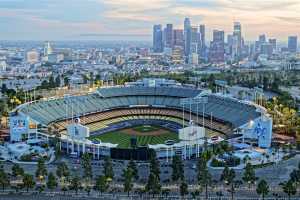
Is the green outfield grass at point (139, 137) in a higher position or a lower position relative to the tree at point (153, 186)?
lower

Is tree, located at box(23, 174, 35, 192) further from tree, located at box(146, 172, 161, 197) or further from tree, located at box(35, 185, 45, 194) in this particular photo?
tree, located at box(146, 172, 161, 197)

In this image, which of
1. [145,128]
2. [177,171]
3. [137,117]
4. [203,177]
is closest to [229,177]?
[203,177]

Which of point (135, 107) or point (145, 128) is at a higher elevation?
point (135, 107)

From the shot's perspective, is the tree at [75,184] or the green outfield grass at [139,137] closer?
the tree at [75,184]

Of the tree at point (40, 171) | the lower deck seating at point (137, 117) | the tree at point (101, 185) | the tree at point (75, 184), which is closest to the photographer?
the tree at point (101, 185)

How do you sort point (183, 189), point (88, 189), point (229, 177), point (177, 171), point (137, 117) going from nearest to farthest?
1. point (183, 189)
2. point (88, 189)
3. point (229, 177)
4. point (177, 171)
5. point (137, 117)

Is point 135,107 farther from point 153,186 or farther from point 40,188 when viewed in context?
point 153,186

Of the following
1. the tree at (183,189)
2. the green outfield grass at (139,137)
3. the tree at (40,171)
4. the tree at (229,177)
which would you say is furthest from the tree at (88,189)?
the green outfield grass at (139,137)

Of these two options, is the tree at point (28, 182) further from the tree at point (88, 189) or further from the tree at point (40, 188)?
the tree at point (88, 189)

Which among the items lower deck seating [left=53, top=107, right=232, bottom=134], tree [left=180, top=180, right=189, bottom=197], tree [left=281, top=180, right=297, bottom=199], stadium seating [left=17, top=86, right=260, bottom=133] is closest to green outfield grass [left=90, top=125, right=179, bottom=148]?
lower deck seating [left=53, top=107, right=232, bottom=134]
